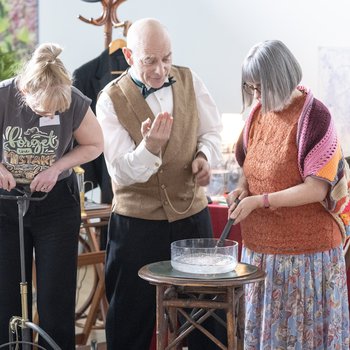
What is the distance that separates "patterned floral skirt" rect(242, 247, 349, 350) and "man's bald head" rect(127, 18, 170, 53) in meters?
0.80

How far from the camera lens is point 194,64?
599 centimetres

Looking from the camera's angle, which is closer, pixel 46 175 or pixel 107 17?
pixel 46 175

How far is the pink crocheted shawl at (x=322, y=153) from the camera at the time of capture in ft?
8.08

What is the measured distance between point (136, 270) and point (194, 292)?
514 millimetres

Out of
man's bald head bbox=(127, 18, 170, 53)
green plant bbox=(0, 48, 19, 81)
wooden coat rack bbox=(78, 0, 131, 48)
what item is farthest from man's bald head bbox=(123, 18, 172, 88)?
green plant bbox=(0, 48, 19, 81)

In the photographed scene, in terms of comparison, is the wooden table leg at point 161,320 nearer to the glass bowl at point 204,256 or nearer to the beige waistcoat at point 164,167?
the glass bowl at point 204,256

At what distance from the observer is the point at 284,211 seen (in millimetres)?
2562

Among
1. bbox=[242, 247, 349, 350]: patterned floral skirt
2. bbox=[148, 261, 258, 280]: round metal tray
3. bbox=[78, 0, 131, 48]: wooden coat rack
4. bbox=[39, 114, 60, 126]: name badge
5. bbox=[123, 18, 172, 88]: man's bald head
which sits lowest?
bbox=[242, 247, 349, 350]: patterned floral skirt

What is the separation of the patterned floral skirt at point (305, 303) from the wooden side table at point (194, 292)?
18cm

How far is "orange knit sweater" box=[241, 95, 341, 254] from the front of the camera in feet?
8.30

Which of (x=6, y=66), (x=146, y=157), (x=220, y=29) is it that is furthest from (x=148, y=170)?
(x=220, y=29)

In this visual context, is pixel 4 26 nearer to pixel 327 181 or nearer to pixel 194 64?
pixel 194 64

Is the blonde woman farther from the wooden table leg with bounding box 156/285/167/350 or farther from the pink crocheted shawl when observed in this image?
the pink crocheted shawl

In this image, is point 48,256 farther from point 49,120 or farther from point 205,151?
point 205,151
